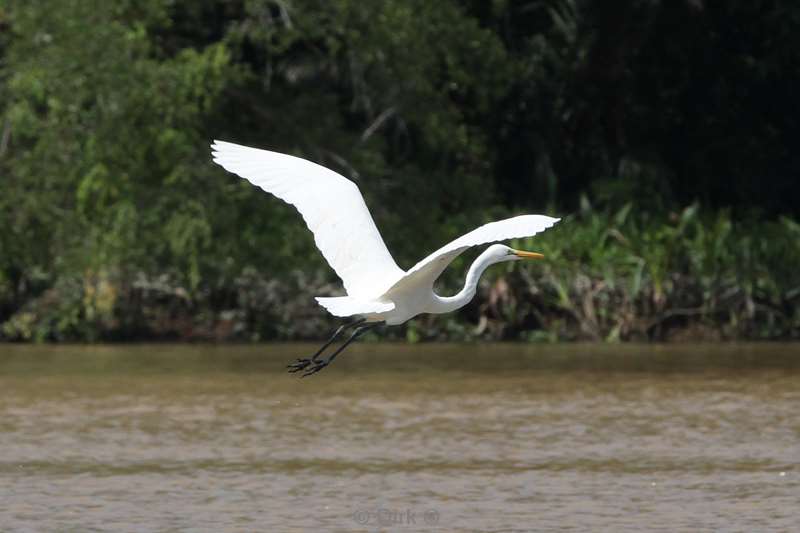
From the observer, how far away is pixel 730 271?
20562 mm

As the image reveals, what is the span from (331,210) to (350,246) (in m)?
0.24

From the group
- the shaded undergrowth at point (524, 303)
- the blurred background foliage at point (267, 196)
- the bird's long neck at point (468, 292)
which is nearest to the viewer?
the bird's long neck at point (468, 292)

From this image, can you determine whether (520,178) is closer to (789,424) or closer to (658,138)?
(658,138)

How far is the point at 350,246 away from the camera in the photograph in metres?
10.3

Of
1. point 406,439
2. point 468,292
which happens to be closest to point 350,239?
point 468,292

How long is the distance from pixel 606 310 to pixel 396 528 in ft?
35.4

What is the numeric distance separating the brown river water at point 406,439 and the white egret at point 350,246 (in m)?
1.15

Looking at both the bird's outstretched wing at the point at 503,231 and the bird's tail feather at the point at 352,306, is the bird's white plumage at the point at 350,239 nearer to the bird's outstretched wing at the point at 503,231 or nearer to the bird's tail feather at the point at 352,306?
the bird's tail feather at the point at 352,306

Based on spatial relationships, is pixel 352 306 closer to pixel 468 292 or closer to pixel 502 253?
pixel 468 292

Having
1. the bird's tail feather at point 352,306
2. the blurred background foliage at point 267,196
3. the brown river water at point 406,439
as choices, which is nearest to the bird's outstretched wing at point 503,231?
the bird's tail feather at point 352,306

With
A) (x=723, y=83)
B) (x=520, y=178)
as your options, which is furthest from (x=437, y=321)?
(x=723, y=83)

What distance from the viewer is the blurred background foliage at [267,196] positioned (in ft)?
64.7

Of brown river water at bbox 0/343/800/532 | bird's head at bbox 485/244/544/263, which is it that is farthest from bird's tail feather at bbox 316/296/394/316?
brown river water at bbox 0/343/800/532

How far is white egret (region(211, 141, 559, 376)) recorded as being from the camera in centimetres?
1001
